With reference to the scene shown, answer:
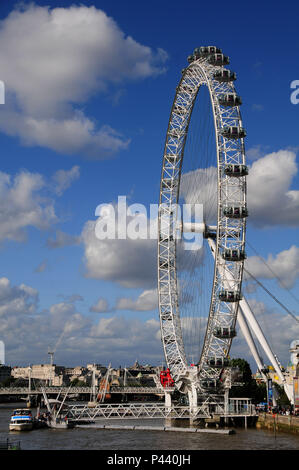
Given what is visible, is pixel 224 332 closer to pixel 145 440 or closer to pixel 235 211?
pixel 235 211

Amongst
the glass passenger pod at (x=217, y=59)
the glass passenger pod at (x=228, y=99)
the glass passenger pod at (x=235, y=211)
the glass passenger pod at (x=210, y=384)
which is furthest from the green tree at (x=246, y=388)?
the glass passenger pod at (x=217, y=59)

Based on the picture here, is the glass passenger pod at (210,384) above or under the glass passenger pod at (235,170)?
under

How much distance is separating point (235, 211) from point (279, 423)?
2048 cm

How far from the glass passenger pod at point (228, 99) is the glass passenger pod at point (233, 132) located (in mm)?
2708

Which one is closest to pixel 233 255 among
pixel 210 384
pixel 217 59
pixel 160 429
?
pixel 210 384

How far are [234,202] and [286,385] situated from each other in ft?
94.9

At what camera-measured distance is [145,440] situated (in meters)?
49.5

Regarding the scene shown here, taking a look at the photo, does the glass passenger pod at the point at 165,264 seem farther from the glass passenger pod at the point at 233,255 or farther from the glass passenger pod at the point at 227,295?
the glass passenger pod at the point at 227,295

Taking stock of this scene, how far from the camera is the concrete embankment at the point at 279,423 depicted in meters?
53.2

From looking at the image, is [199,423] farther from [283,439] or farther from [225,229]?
[225,229]

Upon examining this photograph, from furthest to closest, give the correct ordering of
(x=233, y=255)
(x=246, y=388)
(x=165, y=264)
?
(x=246, y=388), (x=165, y=264), (x=233, y=255)

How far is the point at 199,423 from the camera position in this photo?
61.2 meters

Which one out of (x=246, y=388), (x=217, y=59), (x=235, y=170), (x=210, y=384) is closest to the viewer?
(x=235, y=170)
